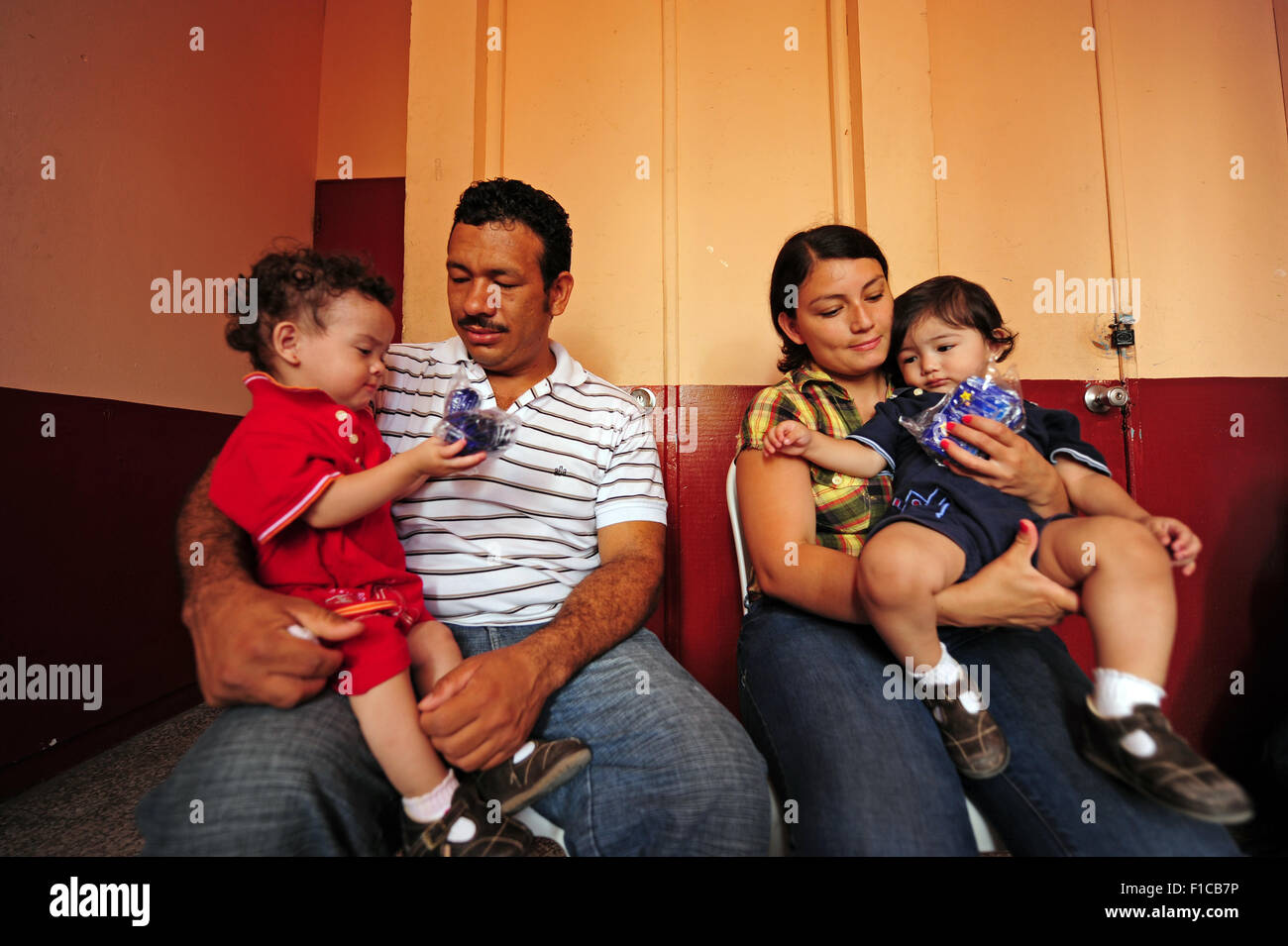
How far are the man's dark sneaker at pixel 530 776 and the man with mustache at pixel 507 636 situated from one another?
0.12 feet

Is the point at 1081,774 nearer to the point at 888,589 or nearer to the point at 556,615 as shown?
the point at 888,589

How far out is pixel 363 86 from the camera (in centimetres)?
356

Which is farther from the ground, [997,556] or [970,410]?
[970,410]

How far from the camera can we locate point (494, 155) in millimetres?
2303

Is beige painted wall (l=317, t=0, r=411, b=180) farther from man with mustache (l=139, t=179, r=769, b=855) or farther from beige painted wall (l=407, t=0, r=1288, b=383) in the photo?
man with mustache (l=139, t=179, r=769, b=855)

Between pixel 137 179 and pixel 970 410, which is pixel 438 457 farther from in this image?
pixel 137 179

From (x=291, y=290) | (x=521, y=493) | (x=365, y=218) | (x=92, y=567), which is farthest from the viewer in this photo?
(x=365, y=218)

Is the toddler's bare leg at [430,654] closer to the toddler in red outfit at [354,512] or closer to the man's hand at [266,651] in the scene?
the toddler in red outfit at [354,512]

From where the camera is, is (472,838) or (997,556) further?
(997,556)

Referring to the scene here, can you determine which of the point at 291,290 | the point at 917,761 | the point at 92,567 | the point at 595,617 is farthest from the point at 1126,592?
the point at 92,567

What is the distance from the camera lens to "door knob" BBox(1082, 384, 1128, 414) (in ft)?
7.00

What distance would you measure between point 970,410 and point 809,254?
1.75 feet
